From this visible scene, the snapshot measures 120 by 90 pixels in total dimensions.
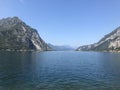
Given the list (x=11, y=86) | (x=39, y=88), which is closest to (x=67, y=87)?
(x=39, y=88)

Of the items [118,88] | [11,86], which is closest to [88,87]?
[118,88]

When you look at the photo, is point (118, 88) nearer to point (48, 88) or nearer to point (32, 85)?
point (48, 88)

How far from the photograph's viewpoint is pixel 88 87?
59.3 metres

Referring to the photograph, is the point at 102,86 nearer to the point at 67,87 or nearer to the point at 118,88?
the point at 118,88

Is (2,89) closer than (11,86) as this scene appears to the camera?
Yes

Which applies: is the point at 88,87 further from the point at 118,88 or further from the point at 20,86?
the point at 20,86

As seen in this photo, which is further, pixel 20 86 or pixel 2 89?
pixel 20 86

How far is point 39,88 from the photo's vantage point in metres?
56.9

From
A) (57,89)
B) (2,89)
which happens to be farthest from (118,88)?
(2,89)

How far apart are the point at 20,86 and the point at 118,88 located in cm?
3095

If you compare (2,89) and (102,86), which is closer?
(2,89)

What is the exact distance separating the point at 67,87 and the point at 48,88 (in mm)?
6335

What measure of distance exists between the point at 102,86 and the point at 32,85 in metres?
22.9

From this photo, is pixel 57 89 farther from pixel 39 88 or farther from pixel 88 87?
pixel 88 87
